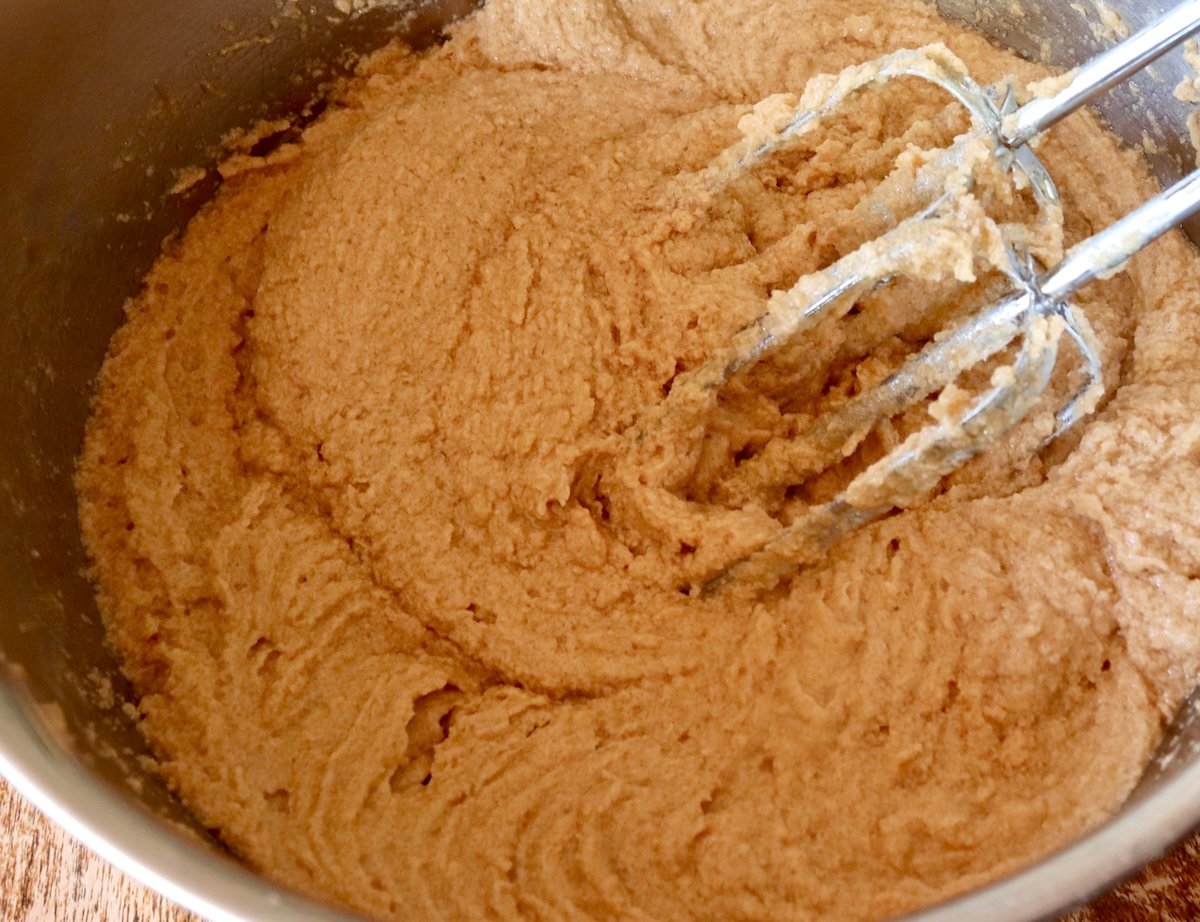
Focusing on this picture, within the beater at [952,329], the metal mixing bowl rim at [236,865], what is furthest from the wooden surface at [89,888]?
the beater at [952,329]

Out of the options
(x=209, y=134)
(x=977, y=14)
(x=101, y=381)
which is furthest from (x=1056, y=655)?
(x=209, y=134)

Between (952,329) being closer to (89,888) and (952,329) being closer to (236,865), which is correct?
(236,865)

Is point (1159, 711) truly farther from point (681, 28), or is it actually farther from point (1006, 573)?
point (681, 28)

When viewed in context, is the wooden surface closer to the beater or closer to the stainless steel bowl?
the stainless steel bowl

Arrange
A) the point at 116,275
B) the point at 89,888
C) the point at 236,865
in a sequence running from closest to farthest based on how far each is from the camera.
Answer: the point at 236,865, the point at 89,888, the point at 116,275

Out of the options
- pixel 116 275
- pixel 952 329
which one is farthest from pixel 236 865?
pixel 952 329

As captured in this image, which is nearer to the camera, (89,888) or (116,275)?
(89,888)
